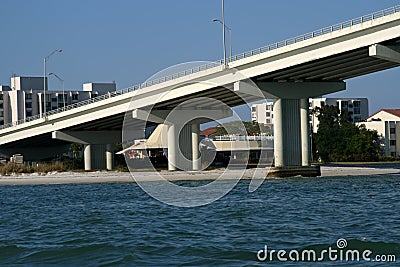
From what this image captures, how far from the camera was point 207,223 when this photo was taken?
107 ft

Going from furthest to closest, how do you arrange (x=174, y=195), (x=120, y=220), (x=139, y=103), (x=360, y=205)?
(x=139, y=103), (x=174, y=195), (x=360, y=205), (x=120, y=220)

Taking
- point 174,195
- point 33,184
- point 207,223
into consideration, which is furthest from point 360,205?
point 33,184

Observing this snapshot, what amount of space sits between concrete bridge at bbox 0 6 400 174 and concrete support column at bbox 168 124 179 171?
0.35 ft

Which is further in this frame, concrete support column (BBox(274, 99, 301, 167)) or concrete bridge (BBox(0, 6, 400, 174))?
concrete support column (BBox(274, 99, 301, 167))

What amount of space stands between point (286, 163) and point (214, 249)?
49526 mm

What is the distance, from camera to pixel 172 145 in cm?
9019

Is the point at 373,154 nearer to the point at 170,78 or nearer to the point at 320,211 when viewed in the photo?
the point at 170,78

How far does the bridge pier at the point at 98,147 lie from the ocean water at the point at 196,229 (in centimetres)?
5108

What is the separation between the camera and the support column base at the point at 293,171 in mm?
72938

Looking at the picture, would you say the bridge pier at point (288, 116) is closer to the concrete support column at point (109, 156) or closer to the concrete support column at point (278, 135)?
the concrete support column at point (278, 135)

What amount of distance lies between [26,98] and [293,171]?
115m

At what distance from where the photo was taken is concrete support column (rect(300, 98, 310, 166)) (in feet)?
250

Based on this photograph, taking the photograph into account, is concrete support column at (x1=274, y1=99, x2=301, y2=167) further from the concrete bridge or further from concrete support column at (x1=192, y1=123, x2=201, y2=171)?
concrete support column at (x1=192, y1=123, x2=201, y2=171)

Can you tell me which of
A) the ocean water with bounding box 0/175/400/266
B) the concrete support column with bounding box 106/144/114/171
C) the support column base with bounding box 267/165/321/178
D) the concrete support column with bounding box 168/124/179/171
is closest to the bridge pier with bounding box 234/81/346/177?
the support column base with bounding box 267/165/321/178
